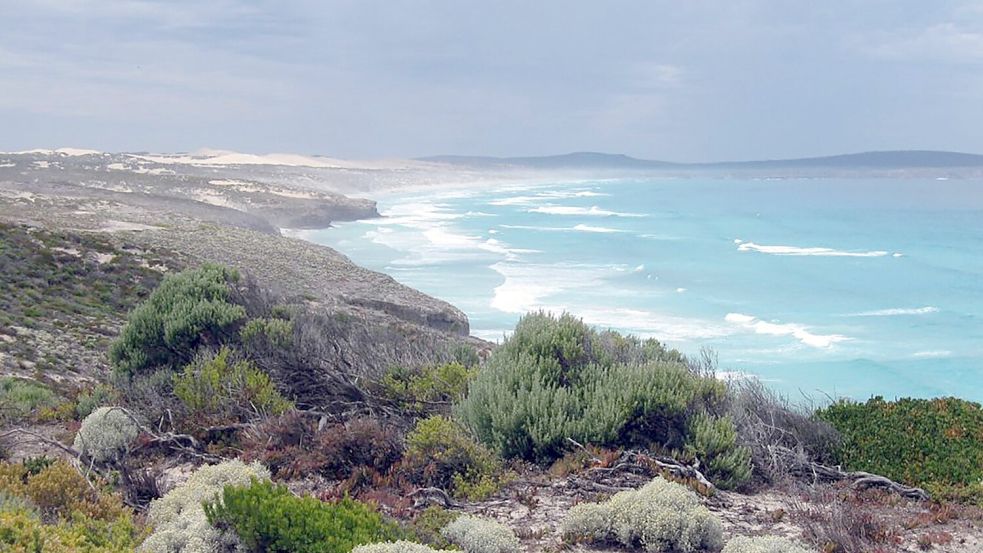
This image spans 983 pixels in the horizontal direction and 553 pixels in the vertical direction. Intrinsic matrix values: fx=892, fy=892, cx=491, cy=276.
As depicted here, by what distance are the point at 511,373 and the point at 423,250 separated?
4624cm

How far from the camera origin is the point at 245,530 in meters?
4.17

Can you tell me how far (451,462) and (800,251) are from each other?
189 feet

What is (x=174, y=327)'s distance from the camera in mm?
9367

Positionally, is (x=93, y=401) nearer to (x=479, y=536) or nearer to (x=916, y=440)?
(x=479, y=536)

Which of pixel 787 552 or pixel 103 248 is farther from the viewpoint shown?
pixel 103 248

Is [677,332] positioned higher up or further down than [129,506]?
further down

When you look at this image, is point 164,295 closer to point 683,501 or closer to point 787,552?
point 683,501

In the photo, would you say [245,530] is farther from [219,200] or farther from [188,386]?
[219,200]

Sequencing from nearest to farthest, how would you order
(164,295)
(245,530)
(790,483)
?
1. (245,530)
2. (790,483)
3. (164,295)

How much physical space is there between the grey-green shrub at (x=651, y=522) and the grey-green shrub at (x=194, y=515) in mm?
1849

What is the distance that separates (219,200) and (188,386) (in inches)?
2902

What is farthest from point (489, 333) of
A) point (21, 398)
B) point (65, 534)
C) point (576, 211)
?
point (576, 211)

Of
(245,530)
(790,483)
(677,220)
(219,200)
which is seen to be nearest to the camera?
(245,530)

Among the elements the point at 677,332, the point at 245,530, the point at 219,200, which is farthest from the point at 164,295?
the point at 219,200
